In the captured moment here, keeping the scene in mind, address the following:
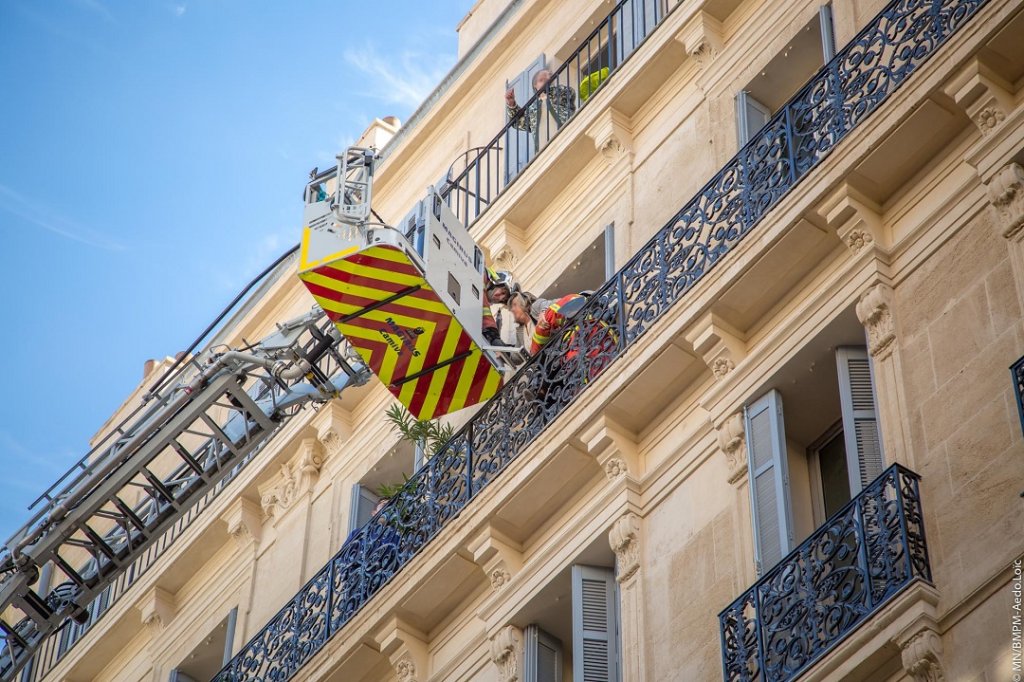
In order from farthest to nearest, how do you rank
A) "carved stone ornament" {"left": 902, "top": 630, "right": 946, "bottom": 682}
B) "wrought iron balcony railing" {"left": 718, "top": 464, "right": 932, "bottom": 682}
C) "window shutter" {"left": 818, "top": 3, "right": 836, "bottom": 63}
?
"window shutter" {"left": 818, "top": 3, "right": 836, "bottom": 63}, "wrought iron balcony railing" {"left": 718, "top": 464, "right": 932, "bottom": 682}, "carved stone ornament" {"left": 902, "top": 630, "right": 946, "bottom": 682}

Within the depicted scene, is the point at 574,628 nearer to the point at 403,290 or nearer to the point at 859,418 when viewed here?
the point at 859,418

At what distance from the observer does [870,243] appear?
11516 millimetres

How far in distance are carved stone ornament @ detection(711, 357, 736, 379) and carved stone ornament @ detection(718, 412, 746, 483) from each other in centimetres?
37

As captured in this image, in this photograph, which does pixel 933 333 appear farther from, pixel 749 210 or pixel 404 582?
pixel 404 582

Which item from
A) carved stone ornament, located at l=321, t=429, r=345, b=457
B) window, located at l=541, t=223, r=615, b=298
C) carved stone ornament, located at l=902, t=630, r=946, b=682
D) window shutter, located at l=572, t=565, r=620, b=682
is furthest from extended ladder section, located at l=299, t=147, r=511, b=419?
carved stone ornament, located at l=902, t=630, r=946, b=682

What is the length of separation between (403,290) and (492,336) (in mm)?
998

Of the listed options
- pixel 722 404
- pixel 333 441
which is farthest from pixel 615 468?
pixel 333 441

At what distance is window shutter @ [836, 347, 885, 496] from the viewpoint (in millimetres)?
10859

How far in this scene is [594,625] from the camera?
12414mm

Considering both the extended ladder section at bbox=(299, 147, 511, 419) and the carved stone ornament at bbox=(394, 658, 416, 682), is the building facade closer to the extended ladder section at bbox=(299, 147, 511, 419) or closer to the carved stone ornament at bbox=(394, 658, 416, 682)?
the carved stone ornament at bbox=(394, 658, 416, 682)

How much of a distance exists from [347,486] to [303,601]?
1879 millimetres

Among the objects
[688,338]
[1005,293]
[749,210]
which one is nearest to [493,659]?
[688,338]

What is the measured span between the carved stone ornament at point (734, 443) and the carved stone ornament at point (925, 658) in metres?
2.66

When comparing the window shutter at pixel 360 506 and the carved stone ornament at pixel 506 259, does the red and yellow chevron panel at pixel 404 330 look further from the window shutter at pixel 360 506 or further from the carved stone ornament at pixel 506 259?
the window shutter at pixel 360 506
